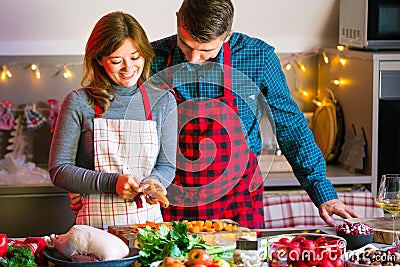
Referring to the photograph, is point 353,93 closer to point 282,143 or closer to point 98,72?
point 282,143

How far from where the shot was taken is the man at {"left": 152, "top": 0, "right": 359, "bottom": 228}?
263cm

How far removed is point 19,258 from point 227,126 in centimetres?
104

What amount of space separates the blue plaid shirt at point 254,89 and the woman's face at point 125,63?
0.65ft

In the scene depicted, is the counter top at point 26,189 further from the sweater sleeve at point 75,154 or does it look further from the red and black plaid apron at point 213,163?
the sweater sleeve at point 75,154

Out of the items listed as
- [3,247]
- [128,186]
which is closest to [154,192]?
[128,186]

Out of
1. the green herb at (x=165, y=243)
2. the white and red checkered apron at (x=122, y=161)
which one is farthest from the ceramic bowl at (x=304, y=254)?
the white and red checkered apron at (x=122, y=161)

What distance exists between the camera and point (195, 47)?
232 centimetres

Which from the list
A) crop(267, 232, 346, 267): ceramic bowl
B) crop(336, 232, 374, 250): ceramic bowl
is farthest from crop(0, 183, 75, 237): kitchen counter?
crop(267, 232, 346, 267): ceramic bowl

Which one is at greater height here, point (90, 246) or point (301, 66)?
point (301, 66)

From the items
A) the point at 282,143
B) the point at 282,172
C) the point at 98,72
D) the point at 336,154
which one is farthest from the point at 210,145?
the point at 336,154

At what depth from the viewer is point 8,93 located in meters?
3.98

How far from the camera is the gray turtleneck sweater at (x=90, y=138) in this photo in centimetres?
235

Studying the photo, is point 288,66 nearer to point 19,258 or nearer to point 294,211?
point 294,211

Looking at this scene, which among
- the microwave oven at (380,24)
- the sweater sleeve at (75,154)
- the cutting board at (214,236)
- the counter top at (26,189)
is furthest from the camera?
the microwave oven at (380,24)
